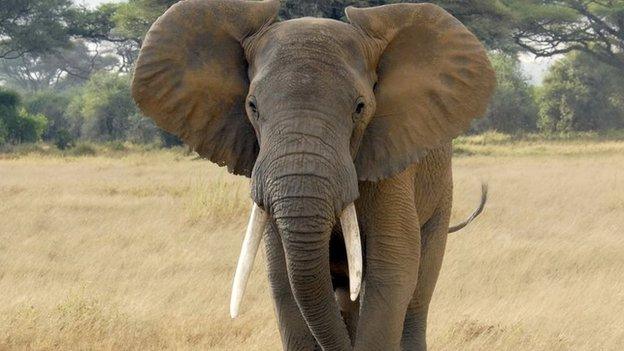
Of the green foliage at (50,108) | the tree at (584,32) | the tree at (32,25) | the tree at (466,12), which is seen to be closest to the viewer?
the tree at (466,12)

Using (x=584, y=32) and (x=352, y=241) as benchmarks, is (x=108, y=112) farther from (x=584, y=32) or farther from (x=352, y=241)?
(x=352, y=241)

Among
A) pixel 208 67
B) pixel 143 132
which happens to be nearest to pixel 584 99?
pixel 143 132

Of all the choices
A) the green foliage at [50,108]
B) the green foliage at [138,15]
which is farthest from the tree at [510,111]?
the green foliage at [50,108]

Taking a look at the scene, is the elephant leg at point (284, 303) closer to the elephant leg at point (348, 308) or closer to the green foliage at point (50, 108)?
the elephant leg at point (348, 308)

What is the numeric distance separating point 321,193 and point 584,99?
1415 inches

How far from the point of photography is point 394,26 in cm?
419

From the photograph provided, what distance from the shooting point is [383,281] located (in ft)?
13.8

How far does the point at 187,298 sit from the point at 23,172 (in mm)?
10895

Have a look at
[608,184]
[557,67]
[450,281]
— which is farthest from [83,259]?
[557,67]

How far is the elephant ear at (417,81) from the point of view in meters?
4.07

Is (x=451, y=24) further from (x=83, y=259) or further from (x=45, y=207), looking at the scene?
(x=45, y=207)

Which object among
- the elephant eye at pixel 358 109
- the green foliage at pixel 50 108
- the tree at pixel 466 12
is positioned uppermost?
the elephant eye at pixel 358 109

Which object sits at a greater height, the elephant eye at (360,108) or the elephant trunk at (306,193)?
the elephant eye at (360,108)

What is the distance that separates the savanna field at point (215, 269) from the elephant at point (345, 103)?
1908 mm
